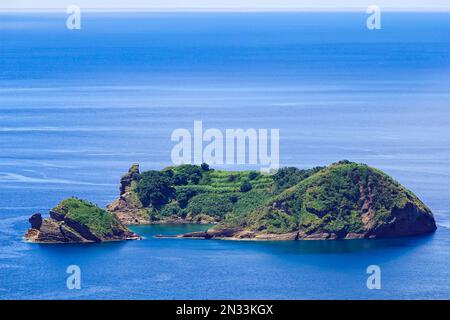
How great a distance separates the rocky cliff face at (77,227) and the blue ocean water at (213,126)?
51cm

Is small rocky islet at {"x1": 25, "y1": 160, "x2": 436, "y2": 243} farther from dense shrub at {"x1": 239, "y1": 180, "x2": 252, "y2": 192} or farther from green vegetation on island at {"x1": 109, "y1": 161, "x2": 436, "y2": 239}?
dense shrub at {"x1": 239, "y1": 180, "x2": 252, "y2": 192}

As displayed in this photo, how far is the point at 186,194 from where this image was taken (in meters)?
70.8

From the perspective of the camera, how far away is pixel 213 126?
97.9m

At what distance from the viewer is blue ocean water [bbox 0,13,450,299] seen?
192ft

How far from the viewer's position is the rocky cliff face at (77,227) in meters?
63.7

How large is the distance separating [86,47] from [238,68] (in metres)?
46.4

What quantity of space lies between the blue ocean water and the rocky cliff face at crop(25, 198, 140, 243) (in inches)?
20.2

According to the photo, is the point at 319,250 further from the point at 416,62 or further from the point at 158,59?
the point at 158,59

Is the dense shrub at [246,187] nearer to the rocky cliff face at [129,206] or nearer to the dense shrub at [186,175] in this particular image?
the dense shrub at [186,175]

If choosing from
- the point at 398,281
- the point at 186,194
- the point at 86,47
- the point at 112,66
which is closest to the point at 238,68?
the point at 112,66

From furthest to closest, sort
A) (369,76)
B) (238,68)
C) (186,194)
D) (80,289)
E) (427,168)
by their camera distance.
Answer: (238,68) → (369,76) → (427,168) → (186,194) → (80,289)

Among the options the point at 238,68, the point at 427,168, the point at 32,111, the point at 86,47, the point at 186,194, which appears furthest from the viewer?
the point at 86,47

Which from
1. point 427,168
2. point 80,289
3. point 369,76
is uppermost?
point 369,76

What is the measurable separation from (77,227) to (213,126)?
34.0 m
